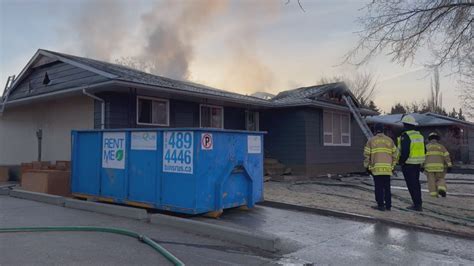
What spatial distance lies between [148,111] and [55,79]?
12.9 feet

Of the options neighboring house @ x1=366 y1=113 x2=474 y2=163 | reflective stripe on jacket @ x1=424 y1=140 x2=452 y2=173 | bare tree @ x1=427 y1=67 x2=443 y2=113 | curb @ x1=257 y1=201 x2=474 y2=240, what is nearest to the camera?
curb @ x1=257 y1=201 x2=474 y2=240

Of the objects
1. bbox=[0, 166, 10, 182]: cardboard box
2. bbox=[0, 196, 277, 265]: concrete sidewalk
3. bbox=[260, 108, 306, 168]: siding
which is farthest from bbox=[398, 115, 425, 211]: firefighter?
bbox=[0, 166, 10, 182]: cardboard box

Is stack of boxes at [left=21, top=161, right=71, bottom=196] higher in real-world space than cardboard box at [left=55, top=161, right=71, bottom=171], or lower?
lower

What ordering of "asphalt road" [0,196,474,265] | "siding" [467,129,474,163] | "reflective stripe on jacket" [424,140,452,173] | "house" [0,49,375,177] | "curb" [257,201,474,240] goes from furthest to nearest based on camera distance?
"siding" [467,129,474,163] < "house" [0,49,375,177] < "reflective stripe on jacket" [424,140,452,173] < "curb" [257,201,474,240] < "asphalt road" [0,196,474,265]

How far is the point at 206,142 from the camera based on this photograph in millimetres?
7641

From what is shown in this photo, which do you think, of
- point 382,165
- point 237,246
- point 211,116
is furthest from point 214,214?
point 211,116

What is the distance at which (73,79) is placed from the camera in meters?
A: 13.6

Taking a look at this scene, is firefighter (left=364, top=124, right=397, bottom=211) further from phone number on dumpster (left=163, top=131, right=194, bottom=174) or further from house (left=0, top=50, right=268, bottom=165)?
house (left=0, top=50, right=268, bottom=165)

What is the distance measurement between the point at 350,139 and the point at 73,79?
12721 millimetres

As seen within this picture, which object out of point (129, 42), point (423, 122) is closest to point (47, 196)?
point (129, 42)

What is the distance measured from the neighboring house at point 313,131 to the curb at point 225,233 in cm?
1023

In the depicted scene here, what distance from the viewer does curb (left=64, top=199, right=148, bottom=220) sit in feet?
25.1

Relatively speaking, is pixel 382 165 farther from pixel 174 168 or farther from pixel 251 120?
pixel 251 120

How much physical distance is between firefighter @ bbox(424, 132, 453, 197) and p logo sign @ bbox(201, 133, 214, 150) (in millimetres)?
6904
